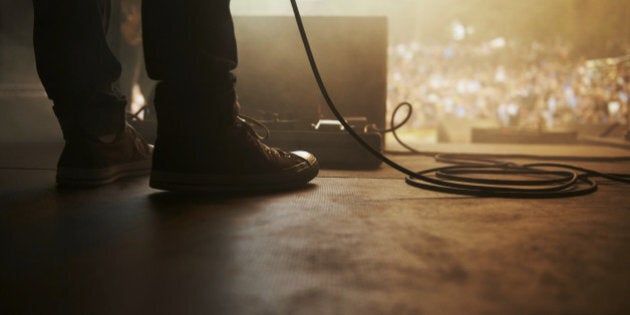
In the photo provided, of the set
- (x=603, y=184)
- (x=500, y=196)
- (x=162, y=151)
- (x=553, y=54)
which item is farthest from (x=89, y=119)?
(x=553, y=54)

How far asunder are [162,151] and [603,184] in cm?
101

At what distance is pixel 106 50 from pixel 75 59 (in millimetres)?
62

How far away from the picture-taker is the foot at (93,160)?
1141 mm

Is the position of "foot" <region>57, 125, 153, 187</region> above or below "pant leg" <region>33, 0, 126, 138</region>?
below

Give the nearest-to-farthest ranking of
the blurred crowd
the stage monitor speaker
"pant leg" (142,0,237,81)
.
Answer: "pant leg" (142,0,237,81)
the stage monitor speaker
the blurred crowd

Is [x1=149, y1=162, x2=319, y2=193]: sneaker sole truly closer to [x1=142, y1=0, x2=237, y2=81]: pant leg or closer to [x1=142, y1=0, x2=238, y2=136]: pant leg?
[x1=142, y1=0, x2=238, y2=136]: pant leg

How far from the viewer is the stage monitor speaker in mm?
2303

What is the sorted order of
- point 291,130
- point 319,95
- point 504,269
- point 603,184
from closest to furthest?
point 504,269
point 603,184
point 291,130
point 319,95

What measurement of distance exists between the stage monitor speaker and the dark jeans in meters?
1.13

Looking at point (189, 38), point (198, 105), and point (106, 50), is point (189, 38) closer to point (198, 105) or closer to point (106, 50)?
point (198, 105)

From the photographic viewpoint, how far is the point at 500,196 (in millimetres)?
1113

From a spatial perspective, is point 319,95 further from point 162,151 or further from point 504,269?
point 504,269

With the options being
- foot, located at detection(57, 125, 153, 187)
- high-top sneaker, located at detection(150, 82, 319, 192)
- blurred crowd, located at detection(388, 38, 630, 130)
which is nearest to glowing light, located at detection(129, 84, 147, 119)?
foot, located at detection(57, 125, 153, 187)

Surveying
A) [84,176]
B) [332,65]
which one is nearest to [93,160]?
[84,176]
